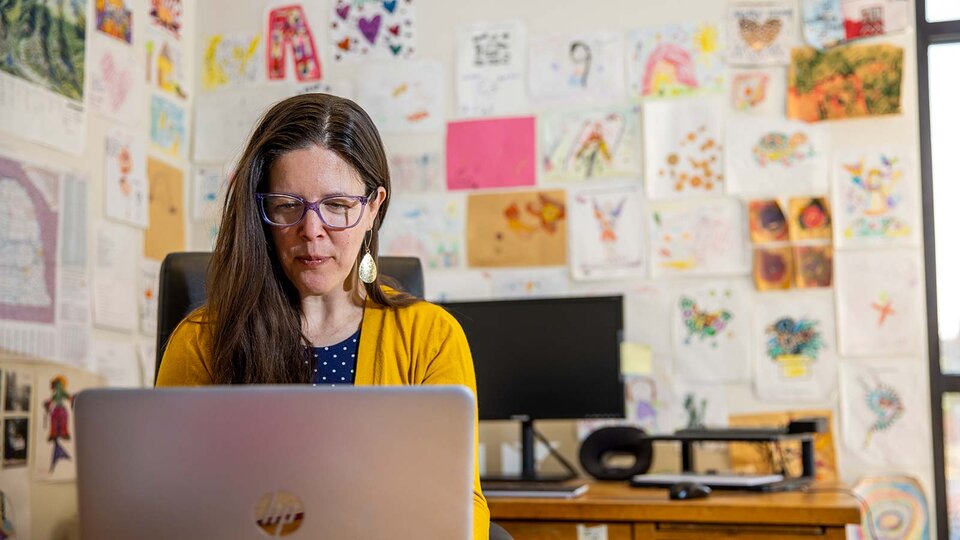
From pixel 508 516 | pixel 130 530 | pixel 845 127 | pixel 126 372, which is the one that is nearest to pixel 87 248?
pixel 126 372

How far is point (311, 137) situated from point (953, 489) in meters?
1.88

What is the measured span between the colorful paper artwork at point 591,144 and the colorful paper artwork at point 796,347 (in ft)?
1.64

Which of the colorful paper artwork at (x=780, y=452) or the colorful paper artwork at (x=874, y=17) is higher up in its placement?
the colorful paper artwork at (x=874, y=17)

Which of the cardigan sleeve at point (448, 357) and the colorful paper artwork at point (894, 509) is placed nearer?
the cardigan sleeve at point (448, 357)

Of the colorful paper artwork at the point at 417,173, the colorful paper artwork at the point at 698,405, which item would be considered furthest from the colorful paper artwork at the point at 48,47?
the colorful paper artwork at the point at 698,405

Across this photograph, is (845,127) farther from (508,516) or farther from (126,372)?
(126,372)

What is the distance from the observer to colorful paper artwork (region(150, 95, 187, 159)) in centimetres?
284

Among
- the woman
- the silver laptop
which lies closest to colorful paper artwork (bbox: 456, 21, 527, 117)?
the woman

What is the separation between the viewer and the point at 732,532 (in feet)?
6.71

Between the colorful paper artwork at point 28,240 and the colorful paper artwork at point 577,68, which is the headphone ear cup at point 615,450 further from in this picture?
the colorful paper artwork at point 28,240

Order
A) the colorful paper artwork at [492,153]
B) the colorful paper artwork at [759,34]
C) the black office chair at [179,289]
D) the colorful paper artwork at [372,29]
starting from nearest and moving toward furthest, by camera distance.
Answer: the black office chair at [179,289]
the colorful paper artwork at [759,34]
the colorful paper artwork at [492,153]
the colorful paper artwork at [372,29]

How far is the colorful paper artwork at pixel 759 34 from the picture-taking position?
8.89 feet

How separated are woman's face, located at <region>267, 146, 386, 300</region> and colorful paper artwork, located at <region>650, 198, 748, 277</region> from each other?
1.38 meters

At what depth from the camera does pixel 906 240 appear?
2.59 meters
